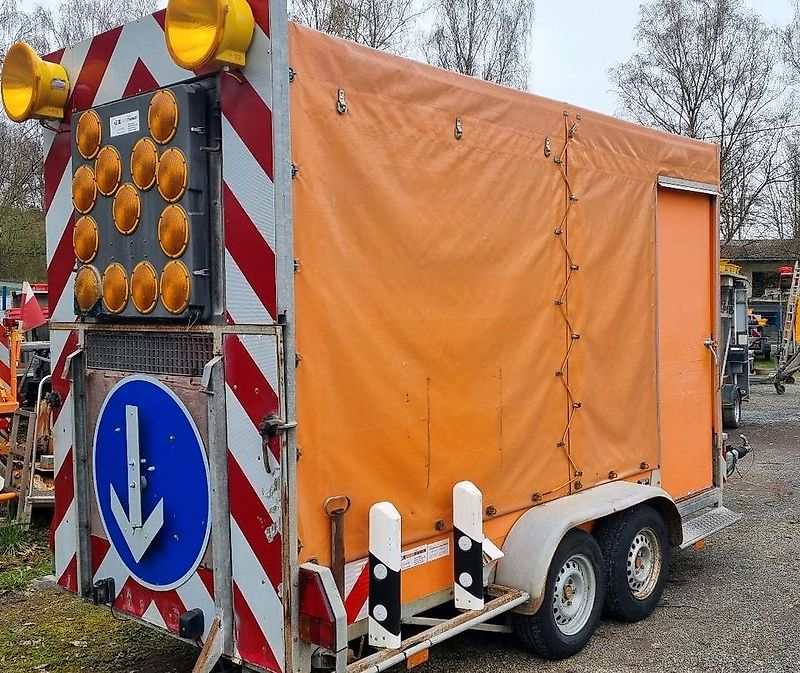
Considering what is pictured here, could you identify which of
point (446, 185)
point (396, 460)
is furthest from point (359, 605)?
point (446, 185)

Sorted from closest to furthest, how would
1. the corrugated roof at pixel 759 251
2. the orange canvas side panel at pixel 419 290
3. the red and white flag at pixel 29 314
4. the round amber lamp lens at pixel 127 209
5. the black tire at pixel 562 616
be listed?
1. the orange canvas side panel at pixel 419 290
2. the round amber lamp lens at pixel 127 209
3. the black tire at pixel 562 616
4. the red and white flag at pixel 29 314
5. the corrugated roof at pixel 759 251

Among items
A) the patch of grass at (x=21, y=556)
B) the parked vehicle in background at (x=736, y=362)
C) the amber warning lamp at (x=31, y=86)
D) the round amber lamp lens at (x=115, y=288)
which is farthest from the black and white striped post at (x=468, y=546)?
the parked vehicle in background at (x=736, y=362)

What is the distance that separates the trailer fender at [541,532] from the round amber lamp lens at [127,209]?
2.37 m

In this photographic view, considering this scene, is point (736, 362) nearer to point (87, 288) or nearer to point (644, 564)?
point (644, 564)

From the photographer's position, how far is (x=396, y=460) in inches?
148

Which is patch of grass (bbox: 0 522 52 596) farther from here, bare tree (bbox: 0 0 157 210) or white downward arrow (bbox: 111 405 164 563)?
bare tree (bbox: 0 0 157 210)

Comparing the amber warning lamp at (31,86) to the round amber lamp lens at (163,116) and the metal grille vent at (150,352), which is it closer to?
the round amber lamp lens at (163,116)

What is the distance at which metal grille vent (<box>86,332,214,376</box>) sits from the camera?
358cm

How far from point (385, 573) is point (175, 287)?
1443 mm

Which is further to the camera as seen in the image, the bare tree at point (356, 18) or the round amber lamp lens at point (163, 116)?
the bare tree at point (356, 18)

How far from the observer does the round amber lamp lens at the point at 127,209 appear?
11.9 ft

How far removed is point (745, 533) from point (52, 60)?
620 cm

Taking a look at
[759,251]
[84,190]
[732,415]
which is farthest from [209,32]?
[759,251]

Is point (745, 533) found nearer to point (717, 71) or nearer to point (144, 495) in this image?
point (144, 495)
